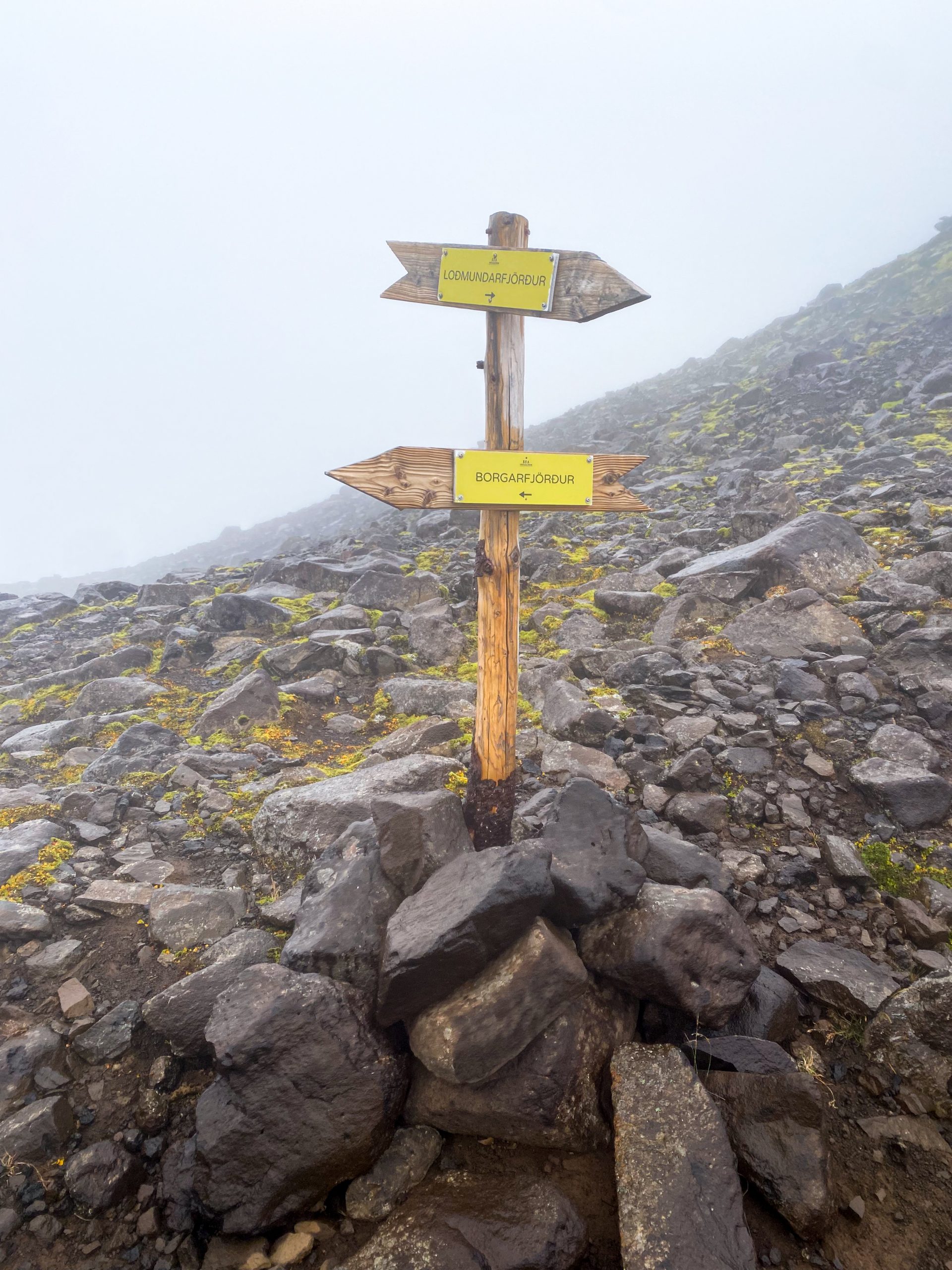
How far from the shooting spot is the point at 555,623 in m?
12.8

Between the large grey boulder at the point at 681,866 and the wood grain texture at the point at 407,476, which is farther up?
the wood grain texture at the point at 407,476

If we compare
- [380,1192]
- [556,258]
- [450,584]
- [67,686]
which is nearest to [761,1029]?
[380,1192]

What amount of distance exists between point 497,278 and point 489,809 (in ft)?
16.2

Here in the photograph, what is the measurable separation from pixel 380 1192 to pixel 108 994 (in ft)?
9.28

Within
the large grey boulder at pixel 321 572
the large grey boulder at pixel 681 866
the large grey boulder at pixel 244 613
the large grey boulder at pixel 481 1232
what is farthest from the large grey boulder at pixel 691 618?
the large grey boulder at pixel 244 613

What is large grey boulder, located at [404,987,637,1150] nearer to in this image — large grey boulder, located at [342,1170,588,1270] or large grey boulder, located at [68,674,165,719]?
large grey boulder, located at [342,1170,588,1270]

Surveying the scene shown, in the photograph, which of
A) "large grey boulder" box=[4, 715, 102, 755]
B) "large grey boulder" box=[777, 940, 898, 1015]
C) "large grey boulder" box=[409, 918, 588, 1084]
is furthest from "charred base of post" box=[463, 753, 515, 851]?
"large grey boulder" box=[4, 715, 102, 755]

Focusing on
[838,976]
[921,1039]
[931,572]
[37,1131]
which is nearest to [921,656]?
[931,572]

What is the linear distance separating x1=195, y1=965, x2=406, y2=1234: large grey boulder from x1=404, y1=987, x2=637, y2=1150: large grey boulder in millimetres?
263

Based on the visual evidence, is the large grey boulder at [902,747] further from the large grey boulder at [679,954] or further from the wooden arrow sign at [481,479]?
the wooden arrow sign at [481,479]

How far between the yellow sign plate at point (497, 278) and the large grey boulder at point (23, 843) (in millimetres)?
7000

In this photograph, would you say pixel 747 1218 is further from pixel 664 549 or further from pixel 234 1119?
pixel 664 549

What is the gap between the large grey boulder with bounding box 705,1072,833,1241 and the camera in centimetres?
361

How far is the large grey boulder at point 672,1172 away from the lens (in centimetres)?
332
